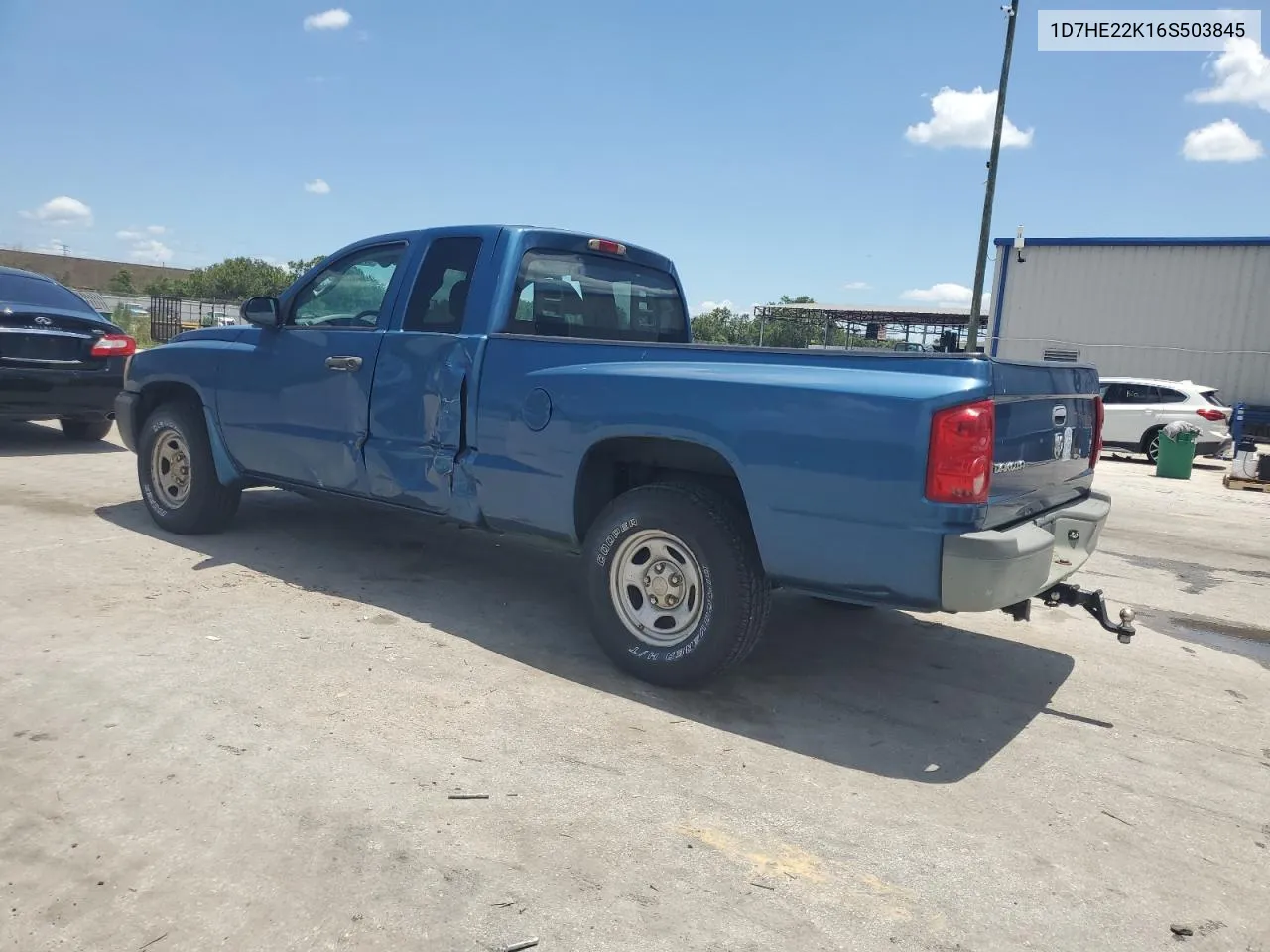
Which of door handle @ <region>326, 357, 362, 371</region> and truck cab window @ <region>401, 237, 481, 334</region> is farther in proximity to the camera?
door handle @ <region>326, 357, 362, 371</region>

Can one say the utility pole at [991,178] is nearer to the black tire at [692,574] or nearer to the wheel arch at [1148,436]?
the wheel arch at [1148,436]

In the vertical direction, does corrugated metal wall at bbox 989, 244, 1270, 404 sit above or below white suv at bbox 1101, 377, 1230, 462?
above

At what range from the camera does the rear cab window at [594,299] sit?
196 inches

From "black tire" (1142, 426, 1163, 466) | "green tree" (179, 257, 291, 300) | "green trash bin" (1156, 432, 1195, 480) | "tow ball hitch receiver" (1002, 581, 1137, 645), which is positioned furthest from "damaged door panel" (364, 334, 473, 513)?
"green tree" (179, 257, 291, 300)

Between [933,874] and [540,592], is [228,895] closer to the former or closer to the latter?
[933,874]

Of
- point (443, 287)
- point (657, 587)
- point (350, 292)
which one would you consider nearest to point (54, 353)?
point (350, 292)

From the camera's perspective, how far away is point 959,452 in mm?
3285

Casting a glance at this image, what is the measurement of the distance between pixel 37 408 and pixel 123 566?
452 cm

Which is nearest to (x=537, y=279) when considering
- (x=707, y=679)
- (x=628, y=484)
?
(x=628, y=484)

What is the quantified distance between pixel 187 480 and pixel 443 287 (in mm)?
2487

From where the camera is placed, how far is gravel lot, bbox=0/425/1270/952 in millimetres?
2516

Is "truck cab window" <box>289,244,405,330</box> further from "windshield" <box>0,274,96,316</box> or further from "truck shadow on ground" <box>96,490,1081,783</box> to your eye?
"windshield" <box>0,274,96,316</box>

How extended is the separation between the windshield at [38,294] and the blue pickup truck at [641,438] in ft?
13.8

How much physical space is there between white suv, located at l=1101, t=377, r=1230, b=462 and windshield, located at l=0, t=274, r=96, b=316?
15246 millimetres
